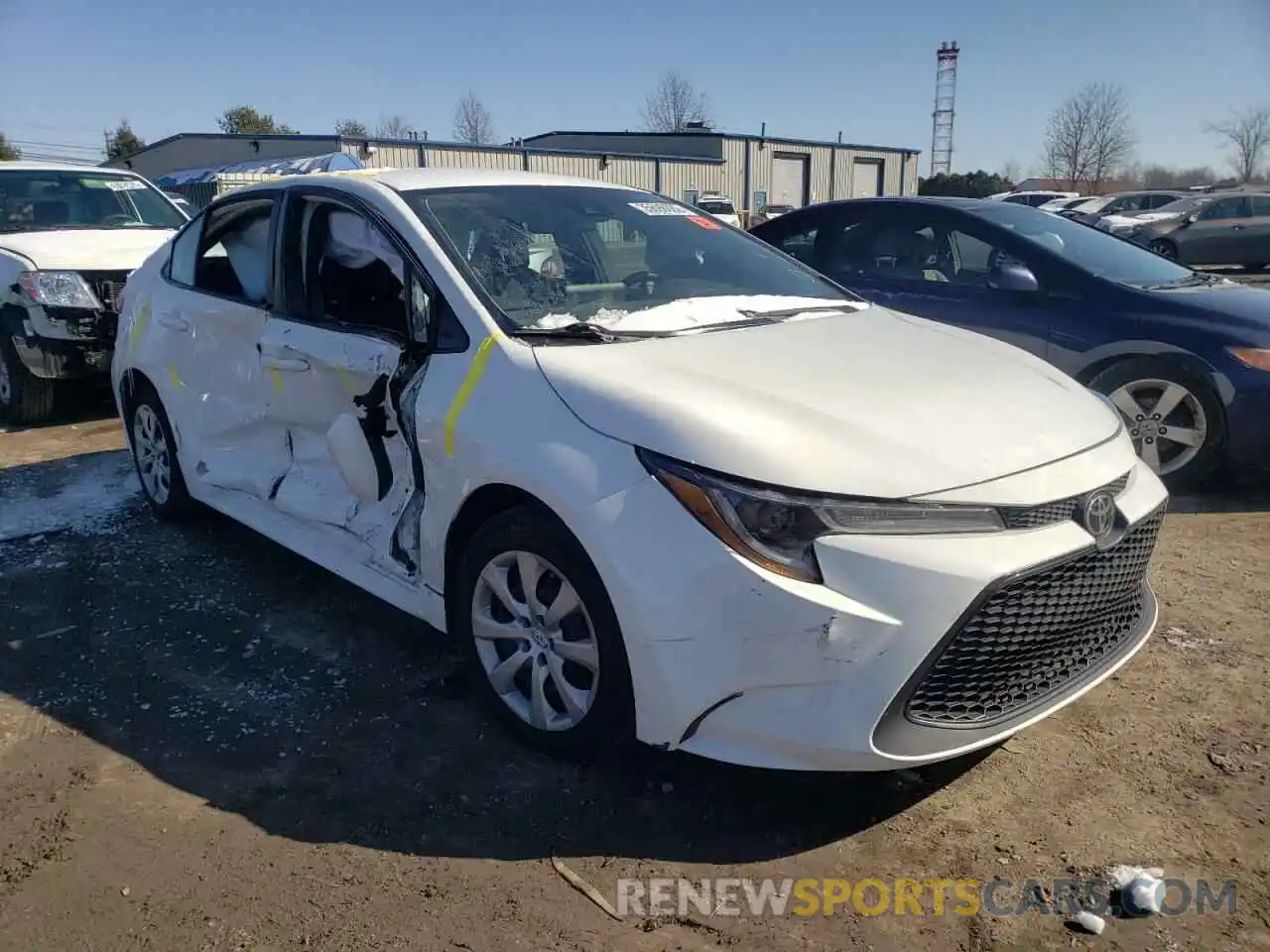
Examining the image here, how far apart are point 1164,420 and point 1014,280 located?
109cm

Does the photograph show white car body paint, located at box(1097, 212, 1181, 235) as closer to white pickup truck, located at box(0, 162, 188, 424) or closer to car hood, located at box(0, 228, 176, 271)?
car hood, located at box(0, 228, 176, 271)

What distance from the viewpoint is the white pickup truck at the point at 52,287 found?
704cm

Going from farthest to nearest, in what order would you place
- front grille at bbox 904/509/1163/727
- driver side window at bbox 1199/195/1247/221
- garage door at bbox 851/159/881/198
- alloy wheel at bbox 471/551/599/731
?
garage door at bbox 851/159/881/198 < driver side window at bbox 1199/195/1247/221 < alloy wheel at bbox 471/551/599/731 < front grille at bbox 904/509/1163/727

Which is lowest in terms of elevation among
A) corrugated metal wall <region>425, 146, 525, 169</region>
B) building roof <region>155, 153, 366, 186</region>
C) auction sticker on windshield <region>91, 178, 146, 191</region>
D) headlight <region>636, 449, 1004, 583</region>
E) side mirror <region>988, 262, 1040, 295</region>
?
headlight <region>636, 449, 1004, 583</region>

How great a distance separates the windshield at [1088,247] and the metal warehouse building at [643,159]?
25752 mm

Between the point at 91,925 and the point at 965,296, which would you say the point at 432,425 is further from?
the point at 965,296

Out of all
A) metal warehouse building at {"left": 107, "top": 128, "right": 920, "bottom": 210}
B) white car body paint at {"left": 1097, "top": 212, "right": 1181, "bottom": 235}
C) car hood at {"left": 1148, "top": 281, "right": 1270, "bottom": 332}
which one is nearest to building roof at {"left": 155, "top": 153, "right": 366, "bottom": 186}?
Result: metal warehouse building at {"left": 107, "top": 128, "right": 920, "bottom": 210}

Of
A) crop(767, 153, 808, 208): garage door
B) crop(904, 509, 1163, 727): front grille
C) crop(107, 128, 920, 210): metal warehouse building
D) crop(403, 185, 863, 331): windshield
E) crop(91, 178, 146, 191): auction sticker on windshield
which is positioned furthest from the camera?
crop(767, 153, 808, 208): garage door

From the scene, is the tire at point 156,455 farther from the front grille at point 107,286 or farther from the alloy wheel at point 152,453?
the front grille at point 107,286

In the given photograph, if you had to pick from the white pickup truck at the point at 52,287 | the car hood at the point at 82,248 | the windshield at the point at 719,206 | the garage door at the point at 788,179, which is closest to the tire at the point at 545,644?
the white pickup truck at the point at 52,287

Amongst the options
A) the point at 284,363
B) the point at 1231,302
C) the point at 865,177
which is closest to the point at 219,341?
the point at 284,363

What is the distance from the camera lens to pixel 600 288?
3.44 metres

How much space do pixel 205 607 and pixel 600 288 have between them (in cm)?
215

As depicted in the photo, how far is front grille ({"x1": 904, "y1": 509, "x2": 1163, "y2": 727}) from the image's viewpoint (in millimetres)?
2371
